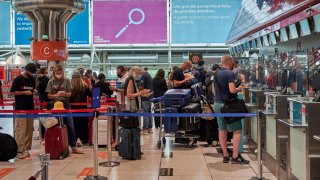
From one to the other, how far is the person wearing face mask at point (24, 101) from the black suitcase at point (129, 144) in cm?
156

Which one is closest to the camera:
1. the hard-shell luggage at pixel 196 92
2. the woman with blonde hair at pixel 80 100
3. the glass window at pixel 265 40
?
the woman with blonde hair at pixel 80 100

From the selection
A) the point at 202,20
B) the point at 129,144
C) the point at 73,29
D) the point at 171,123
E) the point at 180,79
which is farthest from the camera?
the point at 202,20

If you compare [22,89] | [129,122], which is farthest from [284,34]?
[22,89]

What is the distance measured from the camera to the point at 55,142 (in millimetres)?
6961

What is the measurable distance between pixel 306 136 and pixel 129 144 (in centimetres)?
327

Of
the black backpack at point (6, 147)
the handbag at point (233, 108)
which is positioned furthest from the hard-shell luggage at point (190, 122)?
the black backpack at point (6, 147)

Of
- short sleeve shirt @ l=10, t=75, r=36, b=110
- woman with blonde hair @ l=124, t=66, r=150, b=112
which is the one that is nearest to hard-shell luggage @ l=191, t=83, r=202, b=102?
woman with blonde hair @ l=124, t=66, r=150, b=112

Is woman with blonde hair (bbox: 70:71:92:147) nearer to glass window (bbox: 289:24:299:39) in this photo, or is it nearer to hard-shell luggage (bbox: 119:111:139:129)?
hard-shell luggage (bbox: 119:111:139:129)

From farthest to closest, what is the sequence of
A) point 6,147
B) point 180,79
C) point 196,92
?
point 180,79 < point 196,92 < point 6,147

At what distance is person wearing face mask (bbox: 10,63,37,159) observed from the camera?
23.1 ft

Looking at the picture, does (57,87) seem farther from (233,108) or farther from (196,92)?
(233,108)

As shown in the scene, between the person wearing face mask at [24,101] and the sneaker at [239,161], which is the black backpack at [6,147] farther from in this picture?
the person wearing face mask at [24,101]

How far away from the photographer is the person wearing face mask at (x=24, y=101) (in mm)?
7051

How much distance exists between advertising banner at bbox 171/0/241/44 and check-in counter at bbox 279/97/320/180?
507 inches
